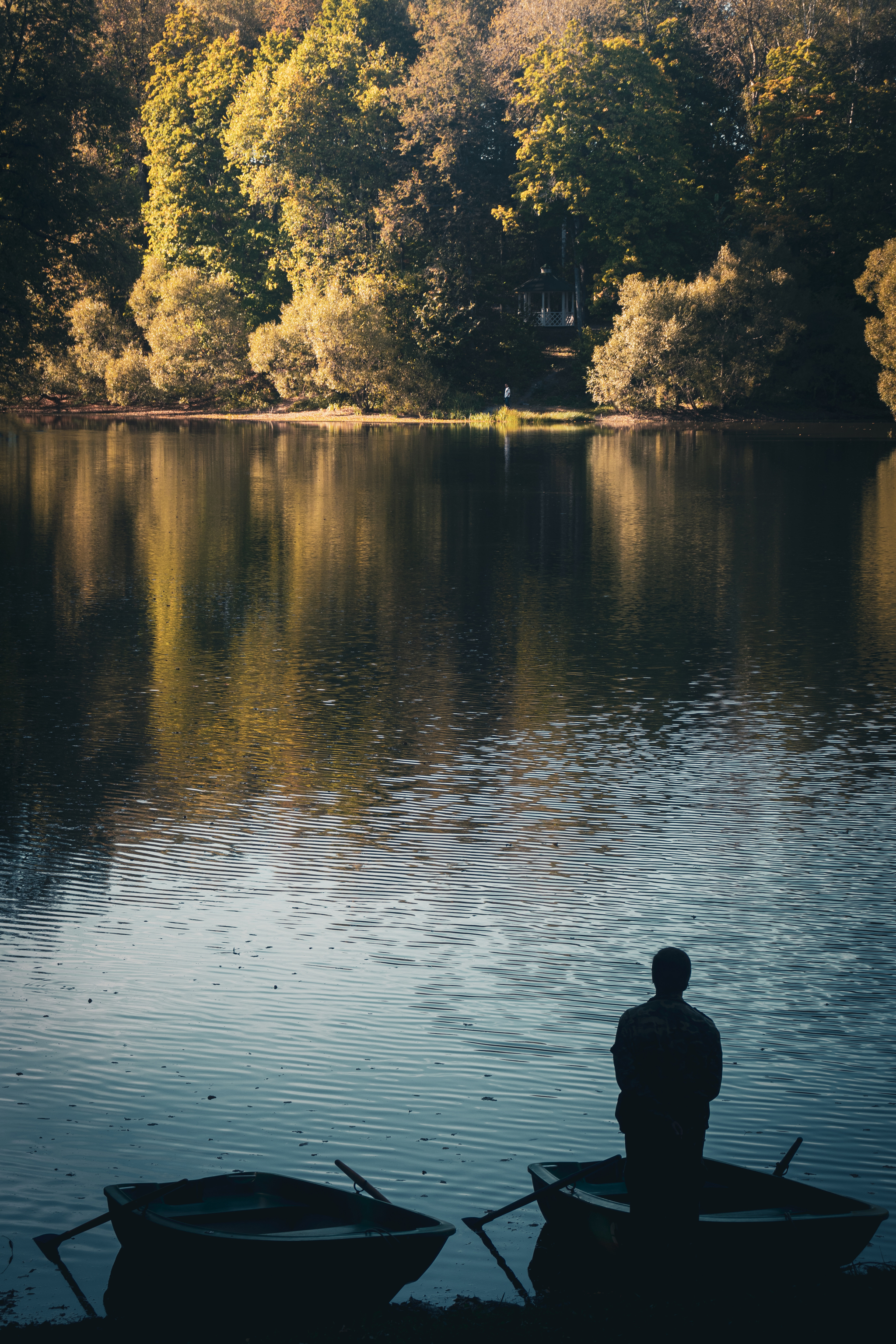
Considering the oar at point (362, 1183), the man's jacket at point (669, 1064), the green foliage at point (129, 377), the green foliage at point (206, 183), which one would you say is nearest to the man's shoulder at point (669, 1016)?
the man's jacket at point (669, 1064)

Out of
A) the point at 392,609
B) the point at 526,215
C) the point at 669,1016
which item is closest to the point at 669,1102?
the point at 669,1016

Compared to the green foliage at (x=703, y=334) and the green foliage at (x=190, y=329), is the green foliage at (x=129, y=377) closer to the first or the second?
the green foliage at (x=190, y=329)

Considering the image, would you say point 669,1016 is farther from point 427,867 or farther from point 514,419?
point 514,419

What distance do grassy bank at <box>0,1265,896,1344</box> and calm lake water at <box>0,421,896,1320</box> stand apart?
1.21ft

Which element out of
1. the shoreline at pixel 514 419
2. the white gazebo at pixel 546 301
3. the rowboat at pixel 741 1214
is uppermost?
the white gazebo at pixel 546 301

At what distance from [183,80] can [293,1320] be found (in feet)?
367

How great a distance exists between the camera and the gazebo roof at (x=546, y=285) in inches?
3981

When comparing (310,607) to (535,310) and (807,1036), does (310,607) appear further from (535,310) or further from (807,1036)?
(535,310)

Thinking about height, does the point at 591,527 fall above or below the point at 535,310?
below

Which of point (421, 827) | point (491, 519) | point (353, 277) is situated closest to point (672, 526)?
point (491, 519)

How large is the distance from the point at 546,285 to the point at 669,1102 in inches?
3910

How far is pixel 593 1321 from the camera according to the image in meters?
6.09

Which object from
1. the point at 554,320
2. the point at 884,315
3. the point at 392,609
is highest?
the point at 554,320

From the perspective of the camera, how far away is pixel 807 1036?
955 cm
